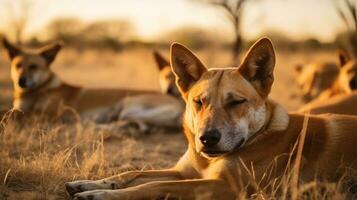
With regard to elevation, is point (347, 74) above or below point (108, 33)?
above

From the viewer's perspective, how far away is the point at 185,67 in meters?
4.58

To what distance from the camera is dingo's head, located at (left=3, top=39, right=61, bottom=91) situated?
29.7 ft

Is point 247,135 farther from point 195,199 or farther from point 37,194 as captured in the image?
point 37,194

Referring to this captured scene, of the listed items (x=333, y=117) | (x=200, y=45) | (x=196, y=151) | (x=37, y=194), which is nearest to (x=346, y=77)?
(x=333, y=117)

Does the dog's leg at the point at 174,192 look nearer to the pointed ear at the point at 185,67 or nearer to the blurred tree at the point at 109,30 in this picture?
the pointed ear at the point at 185,67

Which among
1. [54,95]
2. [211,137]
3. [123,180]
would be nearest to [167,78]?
[54,95]

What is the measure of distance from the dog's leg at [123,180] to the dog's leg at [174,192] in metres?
0.32

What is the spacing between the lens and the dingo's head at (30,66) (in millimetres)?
9047

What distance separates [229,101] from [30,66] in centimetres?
585

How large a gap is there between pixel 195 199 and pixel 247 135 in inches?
25.9

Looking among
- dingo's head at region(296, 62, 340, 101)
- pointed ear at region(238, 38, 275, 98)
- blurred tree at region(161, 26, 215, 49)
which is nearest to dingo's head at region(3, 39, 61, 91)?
dingo's head at region(296, 62, 340, 101)

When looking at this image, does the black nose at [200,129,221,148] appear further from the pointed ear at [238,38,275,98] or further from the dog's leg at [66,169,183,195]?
the dog's leg at [66,169,183,195]

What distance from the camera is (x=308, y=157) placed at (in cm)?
414

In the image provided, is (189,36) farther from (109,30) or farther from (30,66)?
(30,66)
